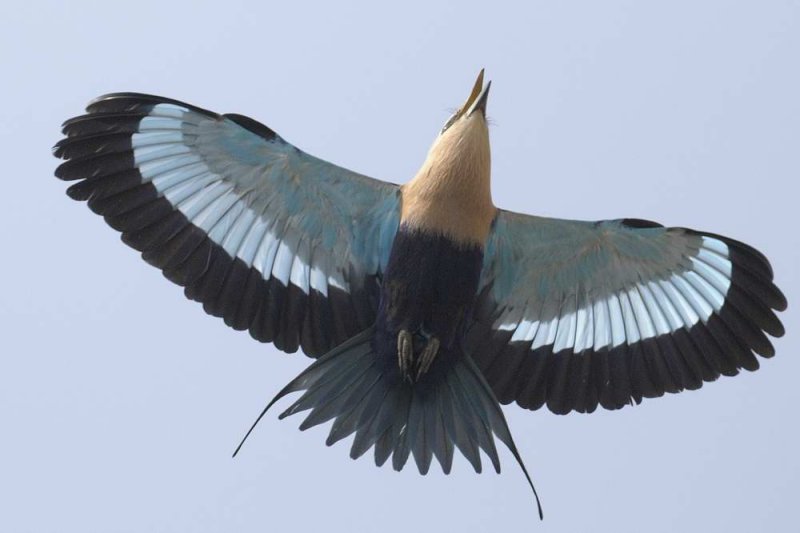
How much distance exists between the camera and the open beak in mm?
8266

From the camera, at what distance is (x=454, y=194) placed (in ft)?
25.8

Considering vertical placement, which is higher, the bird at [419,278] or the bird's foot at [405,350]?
the bird at [419,278]

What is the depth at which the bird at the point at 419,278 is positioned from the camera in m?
7.84

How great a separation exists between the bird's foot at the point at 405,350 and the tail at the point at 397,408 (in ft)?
0.48

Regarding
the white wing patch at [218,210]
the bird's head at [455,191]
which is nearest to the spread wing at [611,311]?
the bird's head at [455,191]

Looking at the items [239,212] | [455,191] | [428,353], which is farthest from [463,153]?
[239,212]

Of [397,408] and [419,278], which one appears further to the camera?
[397,408]

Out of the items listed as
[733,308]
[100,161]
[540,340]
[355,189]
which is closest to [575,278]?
[540,340]

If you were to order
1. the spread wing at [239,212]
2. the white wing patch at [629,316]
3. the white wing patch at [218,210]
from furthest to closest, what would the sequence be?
the white wing patch at [629,316] < the white wing patch at [218,210] < the spread wing at [239,212]

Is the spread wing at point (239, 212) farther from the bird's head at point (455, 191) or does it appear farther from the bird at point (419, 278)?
the bird's head at point (455, 191)

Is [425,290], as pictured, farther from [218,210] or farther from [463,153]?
[218,210]

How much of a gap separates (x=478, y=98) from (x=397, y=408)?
1886 mm

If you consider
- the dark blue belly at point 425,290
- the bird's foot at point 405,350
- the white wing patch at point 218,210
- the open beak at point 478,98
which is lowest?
the bird's foot at point 405,350

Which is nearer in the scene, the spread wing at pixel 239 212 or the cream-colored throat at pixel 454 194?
the cream-colored throat at pixel 454 194
